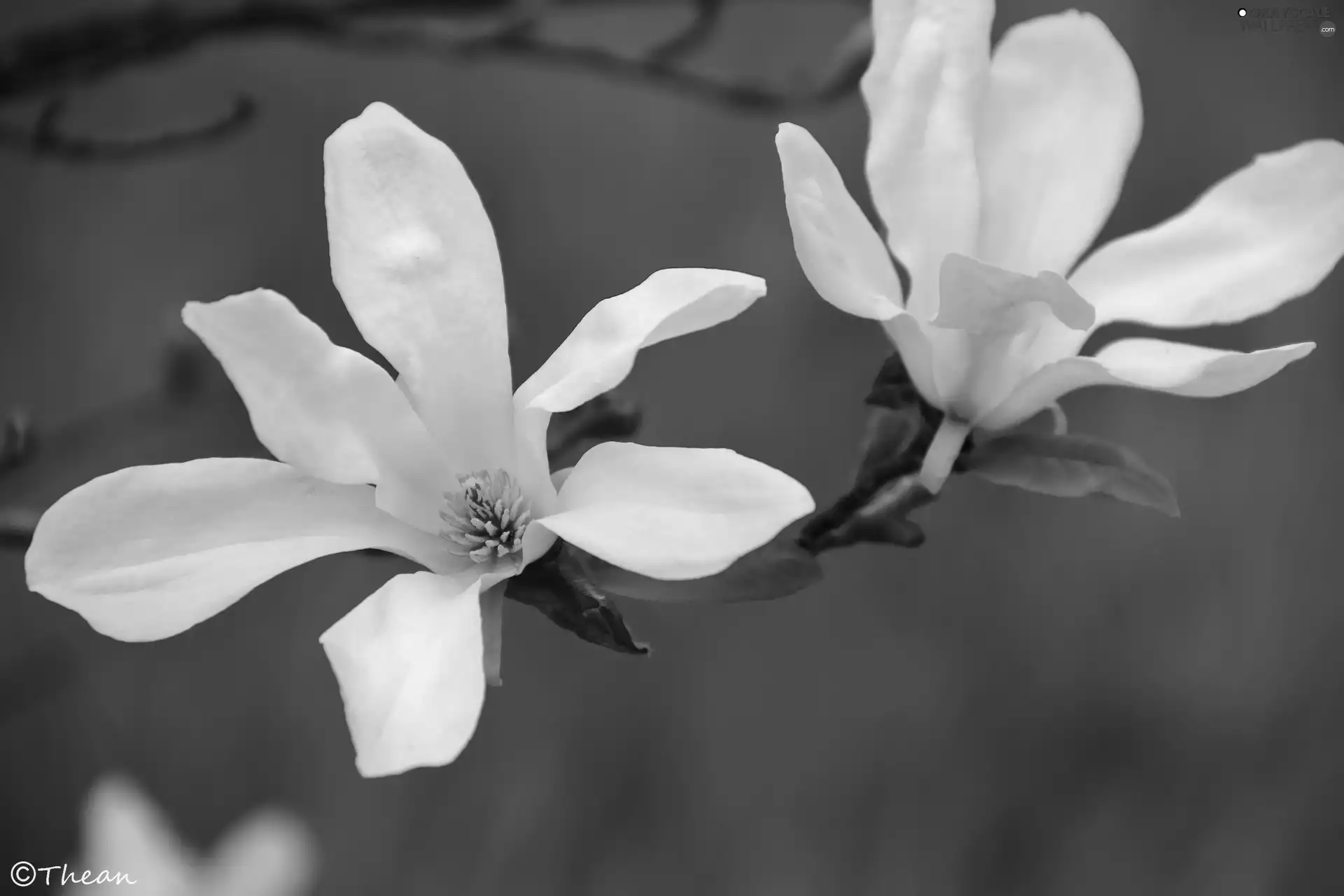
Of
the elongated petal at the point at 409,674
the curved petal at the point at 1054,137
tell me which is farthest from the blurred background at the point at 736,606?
the elongated petal at the point at 409,674

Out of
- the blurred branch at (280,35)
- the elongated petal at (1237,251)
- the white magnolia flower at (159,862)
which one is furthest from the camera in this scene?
the white magnolia flower at (159,862)

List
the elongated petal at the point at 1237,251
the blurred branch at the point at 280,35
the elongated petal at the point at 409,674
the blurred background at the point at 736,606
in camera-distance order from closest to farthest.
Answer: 1. the elongated petal at the point at 409,674
2. the elongated petal at the point at 1237,251
3. the blurred branch at the point at 280,35
4. the blurred background at the point at 736,606

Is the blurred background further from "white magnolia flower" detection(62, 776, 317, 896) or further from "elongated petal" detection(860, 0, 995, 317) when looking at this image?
"elongated petal" detection(860, 0, 995, 317)

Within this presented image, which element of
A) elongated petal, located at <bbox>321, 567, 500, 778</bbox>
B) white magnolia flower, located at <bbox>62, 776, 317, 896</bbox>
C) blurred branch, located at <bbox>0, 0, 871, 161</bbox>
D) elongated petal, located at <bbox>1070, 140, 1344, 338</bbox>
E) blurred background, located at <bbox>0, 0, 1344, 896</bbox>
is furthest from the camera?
blurred background, located at <bbox>0, 0, 1344, 896</bbox>

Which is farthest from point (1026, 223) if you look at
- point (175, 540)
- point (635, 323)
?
point (175, 540)

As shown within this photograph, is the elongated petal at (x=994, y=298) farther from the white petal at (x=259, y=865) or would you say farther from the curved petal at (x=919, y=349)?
the white petal at (x=259, y=865)

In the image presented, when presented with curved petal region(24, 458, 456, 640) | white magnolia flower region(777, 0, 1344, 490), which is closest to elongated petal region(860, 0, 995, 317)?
white magnolia flower region(777, 0, 1344, 490)
